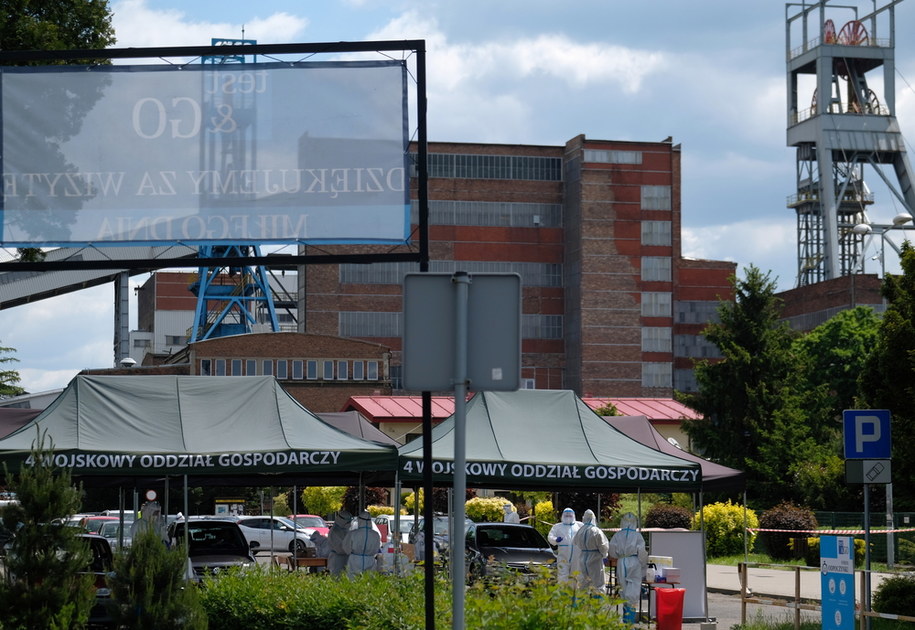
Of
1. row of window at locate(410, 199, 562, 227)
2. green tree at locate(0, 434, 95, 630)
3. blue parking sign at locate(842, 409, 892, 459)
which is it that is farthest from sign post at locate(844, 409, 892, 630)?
row of window at locate(410, 199, 562, 227)

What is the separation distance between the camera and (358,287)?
4021 inches

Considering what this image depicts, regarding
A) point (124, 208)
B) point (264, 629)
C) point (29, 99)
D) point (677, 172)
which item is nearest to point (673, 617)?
point (264, 629)

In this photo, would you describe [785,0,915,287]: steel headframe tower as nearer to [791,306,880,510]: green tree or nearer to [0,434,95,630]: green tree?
[791,306,880,510]: green tree

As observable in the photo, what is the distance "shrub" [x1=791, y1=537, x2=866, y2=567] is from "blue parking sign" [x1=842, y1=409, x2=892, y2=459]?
56.9ft

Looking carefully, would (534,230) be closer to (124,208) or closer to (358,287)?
(358,287)

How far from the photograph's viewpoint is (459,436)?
23.6ft

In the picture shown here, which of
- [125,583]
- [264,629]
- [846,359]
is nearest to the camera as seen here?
[125,583]

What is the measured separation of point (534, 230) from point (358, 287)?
51.5ft

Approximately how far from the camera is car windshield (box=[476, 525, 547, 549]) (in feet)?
83.6

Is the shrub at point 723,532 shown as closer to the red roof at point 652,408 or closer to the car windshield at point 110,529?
the car windshield at point 110,529

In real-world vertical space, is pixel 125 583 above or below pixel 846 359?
below

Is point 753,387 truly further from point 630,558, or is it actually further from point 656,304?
point 656,304

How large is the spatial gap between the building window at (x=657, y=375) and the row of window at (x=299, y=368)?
2477 cm

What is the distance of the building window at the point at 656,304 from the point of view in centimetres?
10375
